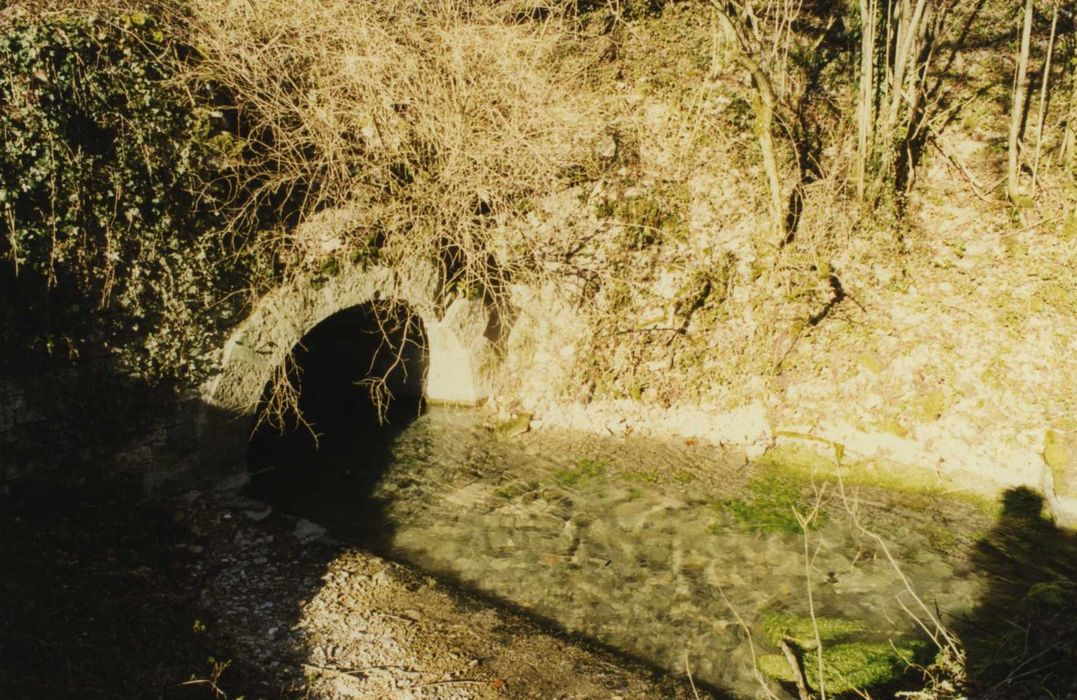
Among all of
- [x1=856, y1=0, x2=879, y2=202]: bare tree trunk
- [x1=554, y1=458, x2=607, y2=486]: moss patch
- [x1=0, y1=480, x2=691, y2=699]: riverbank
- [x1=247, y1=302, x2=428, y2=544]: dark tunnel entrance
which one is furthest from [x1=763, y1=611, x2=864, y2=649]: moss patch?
[x1=856, y1=0, x2=879, y2=202]: bare tree trunk

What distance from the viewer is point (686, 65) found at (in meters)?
9.65

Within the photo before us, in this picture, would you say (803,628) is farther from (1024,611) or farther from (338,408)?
(338,408)

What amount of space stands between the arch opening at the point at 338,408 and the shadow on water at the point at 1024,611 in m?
5.45

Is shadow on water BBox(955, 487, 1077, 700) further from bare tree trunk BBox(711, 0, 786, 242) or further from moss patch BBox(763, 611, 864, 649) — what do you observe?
bare tree trunk BBox(711, 0, 786, 242)

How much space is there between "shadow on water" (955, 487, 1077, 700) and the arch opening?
545 cm

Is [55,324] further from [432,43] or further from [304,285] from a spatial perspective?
[432,43]

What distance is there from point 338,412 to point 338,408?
12 cm

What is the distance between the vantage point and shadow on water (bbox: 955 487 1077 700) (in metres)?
3.75

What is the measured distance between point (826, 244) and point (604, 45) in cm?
441

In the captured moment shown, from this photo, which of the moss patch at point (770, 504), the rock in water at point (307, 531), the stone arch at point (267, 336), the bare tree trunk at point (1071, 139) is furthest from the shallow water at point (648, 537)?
the bare tree trunk at point (1071, 139)

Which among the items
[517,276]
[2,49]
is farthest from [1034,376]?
[2,49]

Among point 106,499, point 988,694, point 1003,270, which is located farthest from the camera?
point 1003,270

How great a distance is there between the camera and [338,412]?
31.6ft

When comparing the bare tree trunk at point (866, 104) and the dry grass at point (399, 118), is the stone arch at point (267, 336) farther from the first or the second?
the bare tree trunk at point (866, 104)
